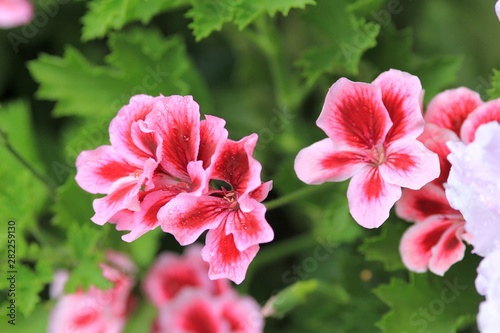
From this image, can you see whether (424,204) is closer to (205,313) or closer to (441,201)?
(441,201)

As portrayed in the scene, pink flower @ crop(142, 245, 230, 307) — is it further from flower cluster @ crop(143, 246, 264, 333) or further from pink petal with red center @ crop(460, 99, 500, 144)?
pink petal with red center @ crop(460, 99, 500, 144)

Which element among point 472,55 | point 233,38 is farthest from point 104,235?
point 472,55

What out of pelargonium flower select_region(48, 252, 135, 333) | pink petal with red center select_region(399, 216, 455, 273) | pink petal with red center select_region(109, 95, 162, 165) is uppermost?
pink petal with red center select_region(109, 95, 162, 165)

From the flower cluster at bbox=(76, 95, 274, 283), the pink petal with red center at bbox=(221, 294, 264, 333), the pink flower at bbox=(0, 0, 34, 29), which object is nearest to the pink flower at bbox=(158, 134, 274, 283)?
the flower cluster at bbox=(76, 95, 274, 283)

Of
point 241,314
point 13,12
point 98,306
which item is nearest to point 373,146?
point 241,314

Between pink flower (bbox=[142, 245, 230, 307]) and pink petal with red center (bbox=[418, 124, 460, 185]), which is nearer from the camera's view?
pink petal with red center (bbox=[418, 124, 460, 185])

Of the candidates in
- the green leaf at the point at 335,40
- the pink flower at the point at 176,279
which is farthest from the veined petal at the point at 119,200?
the pink flower at the point at 176,279

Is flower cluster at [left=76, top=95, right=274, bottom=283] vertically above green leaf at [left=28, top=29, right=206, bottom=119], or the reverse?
flower cluster at [left=76, top=95, right=274, bottom=283]

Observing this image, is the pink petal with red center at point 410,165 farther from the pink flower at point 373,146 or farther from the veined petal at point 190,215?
the veined petal at point 190,215
